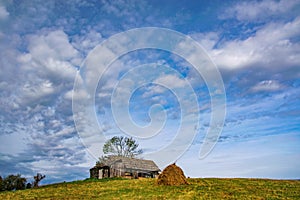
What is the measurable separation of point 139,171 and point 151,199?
150 feet

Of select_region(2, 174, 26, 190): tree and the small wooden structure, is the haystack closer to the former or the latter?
the small wooden structure

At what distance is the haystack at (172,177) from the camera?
121 ft

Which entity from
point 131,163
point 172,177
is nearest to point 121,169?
point 131,163

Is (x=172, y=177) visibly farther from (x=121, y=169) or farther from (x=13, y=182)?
(x=13, y=182)

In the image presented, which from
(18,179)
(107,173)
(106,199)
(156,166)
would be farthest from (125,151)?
(106,199)

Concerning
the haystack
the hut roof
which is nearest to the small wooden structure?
the hut roof

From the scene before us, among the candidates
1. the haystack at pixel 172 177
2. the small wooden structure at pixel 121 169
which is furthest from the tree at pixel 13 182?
the haystack at pixel 172 177

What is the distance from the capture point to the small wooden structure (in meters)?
68.1

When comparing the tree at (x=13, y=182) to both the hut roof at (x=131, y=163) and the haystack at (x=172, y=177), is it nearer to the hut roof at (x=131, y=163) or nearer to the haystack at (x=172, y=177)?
the hut roof at (x=131, y=163)

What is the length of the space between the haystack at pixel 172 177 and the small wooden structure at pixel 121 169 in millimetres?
31227

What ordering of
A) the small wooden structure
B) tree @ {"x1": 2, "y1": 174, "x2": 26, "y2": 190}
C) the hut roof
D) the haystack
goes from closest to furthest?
the haystack → tree @ {"x1": 2, "y1": 174, "x2": 26, "y2": 190} → the small wooden structure → the hut roof

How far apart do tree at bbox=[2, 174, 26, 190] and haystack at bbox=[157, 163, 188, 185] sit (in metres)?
35.3

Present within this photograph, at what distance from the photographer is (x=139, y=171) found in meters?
71.4

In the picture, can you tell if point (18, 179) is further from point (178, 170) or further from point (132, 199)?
point (132, 199)
